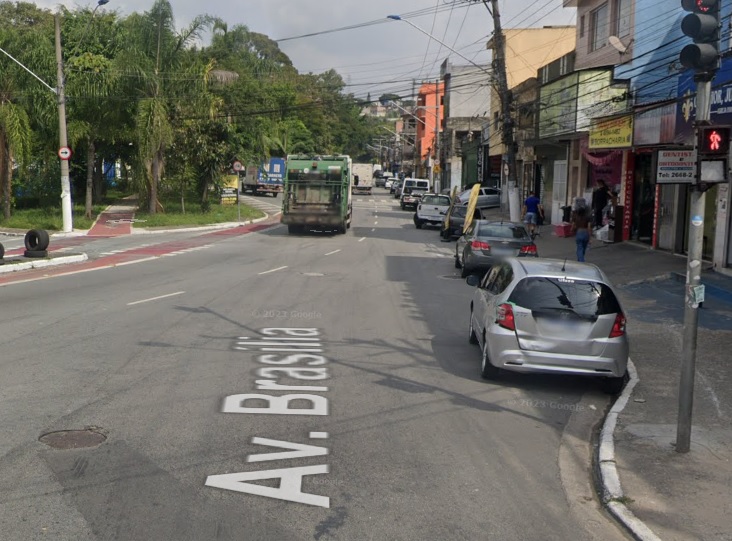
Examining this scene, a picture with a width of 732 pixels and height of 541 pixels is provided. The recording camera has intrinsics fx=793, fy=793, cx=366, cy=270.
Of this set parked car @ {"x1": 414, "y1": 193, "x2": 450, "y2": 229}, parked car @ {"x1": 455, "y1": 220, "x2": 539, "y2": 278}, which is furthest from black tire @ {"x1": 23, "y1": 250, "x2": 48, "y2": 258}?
parked car @ {"x1": 414, "y1": 193, "x2": 450, "y2": 229}

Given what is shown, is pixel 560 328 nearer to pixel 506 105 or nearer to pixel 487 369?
pixel 487 369

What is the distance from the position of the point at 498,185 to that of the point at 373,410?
50.2 metres

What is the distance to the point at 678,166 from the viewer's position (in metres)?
9.24

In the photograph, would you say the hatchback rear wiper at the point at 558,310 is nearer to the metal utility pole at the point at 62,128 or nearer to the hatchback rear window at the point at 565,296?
the hatchback rear window at the point at 565,296

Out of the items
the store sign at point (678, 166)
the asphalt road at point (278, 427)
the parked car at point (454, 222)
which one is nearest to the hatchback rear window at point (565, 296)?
the asphalt road at point (278, 427)

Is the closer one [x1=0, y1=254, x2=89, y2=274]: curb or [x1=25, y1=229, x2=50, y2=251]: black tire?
[x1=0, y1=254, x2=89, y2=274]: curb

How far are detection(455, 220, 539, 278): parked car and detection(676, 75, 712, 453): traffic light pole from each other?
11.9 meters

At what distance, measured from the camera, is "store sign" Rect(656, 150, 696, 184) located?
7.75 metres

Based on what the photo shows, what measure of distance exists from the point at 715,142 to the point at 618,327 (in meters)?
2.88

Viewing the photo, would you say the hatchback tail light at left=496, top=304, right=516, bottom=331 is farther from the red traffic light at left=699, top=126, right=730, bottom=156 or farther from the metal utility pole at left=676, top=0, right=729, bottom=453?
the red traffic light at left=699, top=126, right=730, bottom=156

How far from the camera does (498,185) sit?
5709cm

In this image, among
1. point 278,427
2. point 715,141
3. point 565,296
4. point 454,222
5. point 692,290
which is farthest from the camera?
point 454,222

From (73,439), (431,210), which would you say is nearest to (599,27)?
(431,210)

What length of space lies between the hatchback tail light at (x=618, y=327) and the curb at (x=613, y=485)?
84 centimetres
